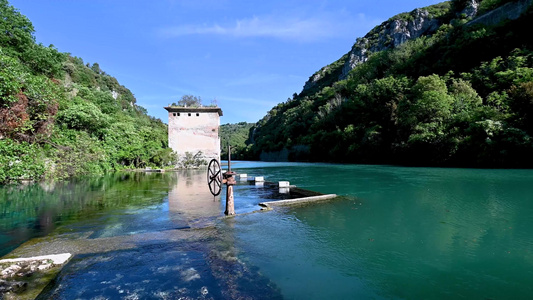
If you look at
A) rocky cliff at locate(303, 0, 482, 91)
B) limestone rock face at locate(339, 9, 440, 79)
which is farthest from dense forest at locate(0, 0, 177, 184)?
limestone rock face at locate(339, 9, 440, 79)

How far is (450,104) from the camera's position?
113 ft

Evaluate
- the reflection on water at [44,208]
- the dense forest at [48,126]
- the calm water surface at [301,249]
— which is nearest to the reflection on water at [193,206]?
the calm water surface at [301,249]

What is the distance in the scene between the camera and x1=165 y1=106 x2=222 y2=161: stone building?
3562 cm

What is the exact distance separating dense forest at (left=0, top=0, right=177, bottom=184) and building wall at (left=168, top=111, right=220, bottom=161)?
2088mm

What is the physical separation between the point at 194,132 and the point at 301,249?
32077mm

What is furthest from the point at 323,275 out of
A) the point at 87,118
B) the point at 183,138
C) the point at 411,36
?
the point at 411,36

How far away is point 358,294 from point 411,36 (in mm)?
99278

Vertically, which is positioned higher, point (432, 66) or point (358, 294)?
point (432, 66)

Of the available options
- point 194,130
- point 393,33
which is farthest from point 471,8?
point 194,130

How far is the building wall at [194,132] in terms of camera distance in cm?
3562

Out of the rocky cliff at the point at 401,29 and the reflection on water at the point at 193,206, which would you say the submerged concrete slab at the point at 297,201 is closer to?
the reflection on water at the point at 193,206

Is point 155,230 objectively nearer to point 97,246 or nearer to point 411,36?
point 97,246

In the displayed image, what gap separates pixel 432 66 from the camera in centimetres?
4850

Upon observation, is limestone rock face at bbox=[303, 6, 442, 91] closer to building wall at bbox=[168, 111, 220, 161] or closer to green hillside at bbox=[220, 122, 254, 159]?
green hillside at bbox=[220, 122, 254, 159]
